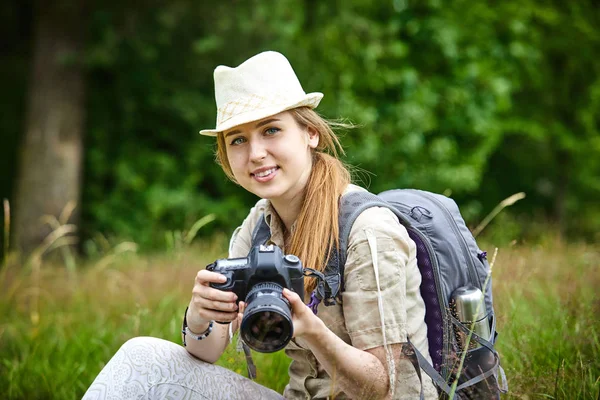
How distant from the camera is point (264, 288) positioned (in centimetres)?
154

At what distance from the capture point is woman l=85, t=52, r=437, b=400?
65.7 inches

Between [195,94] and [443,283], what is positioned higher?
[195,94]

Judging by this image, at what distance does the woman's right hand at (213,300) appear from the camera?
5.47ft

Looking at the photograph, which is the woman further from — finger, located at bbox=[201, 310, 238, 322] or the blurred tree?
the blurred tree

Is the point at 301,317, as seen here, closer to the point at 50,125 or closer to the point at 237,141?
the point at 237,141


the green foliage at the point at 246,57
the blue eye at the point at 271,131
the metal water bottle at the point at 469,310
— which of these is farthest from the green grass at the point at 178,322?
the green foliage at the point at 246,57

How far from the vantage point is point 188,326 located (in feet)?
6.36

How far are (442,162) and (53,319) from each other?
6.20 metres

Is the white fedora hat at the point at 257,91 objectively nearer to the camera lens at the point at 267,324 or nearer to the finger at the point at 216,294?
the finger at the point at 216,294

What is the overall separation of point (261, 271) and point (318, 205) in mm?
369

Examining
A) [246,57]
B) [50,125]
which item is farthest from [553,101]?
[50,125]

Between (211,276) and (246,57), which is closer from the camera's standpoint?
(211,276)

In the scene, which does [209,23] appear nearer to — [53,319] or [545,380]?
[53,319]

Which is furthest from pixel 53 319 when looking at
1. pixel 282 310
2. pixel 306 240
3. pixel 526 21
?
pixel 526 21
